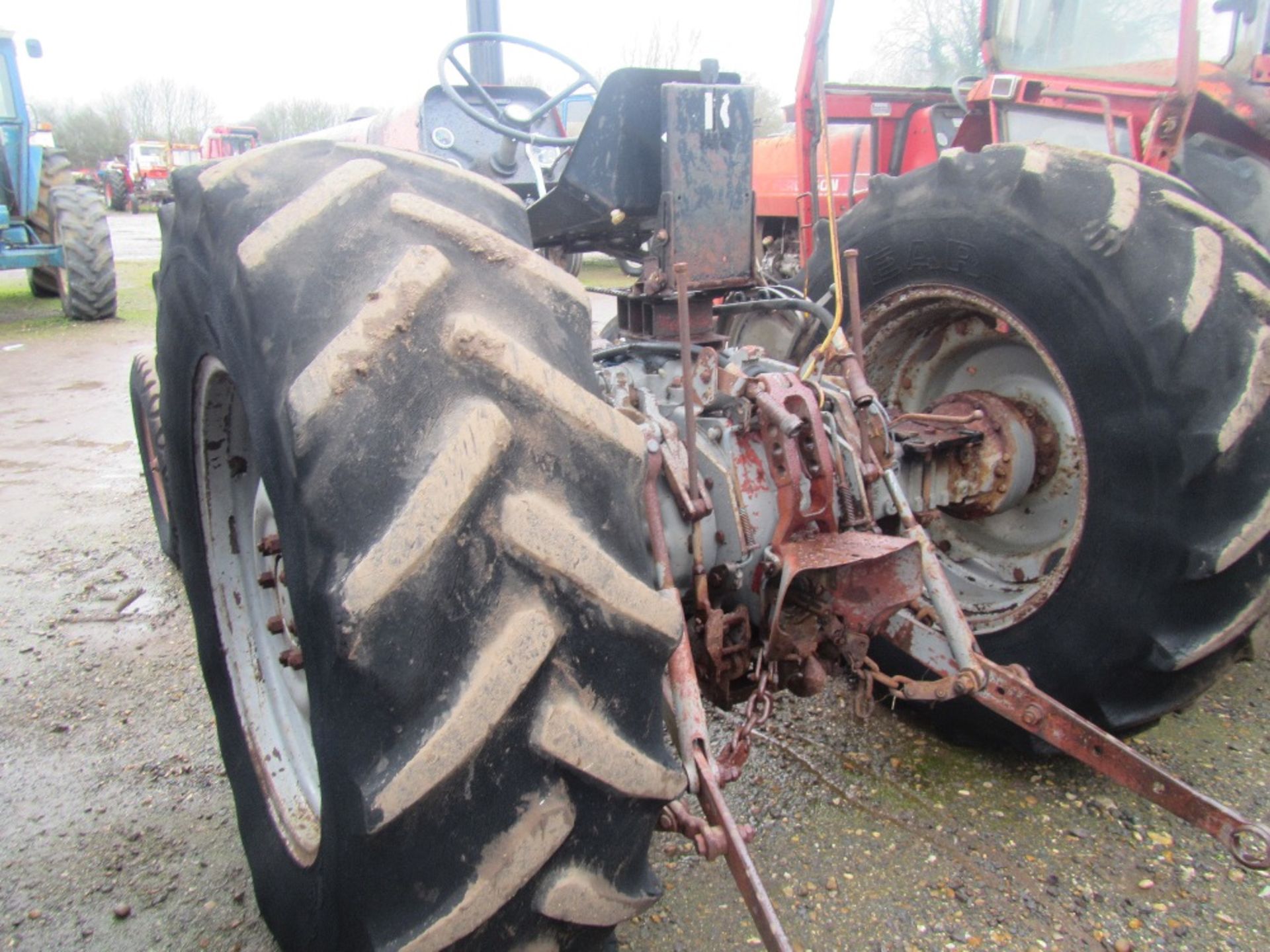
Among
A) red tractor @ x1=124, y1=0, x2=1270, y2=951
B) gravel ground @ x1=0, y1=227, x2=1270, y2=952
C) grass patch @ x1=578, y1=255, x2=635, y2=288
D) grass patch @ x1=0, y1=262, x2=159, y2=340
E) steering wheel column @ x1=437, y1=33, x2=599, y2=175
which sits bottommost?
grass patch @ x1=578, y1=255, x2=635, y2=288

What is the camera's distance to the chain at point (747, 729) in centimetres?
142

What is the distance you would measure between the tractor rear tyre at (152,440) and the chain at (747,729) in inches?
94.5

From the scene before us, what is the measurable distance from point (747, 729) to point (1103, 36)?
3357mm

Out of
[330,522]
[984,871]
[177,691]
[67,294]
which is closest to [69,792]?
[177,691]

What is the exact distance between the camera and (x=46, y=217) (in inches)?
395

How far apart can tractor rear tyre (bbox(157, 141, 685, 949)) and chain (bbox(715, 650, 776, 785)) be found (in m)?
0.20

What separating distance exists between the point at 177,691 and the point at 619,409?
173 cm

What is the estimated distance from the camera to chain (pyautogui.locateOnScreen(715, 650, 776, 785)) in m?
1.42

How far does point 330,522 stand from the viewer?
1048mm

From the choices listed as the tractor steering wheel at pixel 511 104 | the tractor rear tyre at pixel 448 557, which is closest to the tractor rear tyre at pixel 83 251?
the tractor steering wheel at pixel 511 104

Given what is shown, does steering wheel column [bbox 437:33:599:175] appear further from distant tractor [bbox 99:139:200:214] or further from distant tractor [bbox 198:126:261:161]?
distant tractor [bbox 99:139:200:214]

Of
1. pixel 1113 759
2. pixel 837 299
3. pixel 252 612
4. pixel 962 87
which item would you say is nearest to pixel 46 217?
pixel 962 87

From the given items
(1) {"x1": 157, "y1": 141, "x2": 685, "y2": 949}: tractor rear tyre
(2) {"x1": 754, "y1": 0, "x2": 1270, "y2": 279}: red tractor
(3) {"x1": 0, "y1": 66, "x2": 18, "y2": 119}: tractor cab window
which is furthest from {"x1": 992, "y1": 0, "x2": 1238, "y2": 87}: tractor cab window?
(3) {"x1": 0, "y1": 66, "x2": 18, "y2": 119}: tractor cab window

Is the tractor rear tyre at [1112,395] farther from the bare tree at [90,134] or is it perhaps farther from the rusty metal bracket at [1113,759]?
the bare tree at [90,134]
